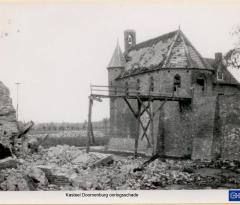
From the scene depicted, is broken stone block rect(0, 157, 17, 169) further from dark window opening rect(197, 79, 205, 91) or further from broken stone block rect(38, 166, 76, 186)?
dark window opening rect(197, 79, 205, 91)

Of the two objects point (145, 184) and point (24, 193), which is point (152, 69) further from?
point (24, 193)

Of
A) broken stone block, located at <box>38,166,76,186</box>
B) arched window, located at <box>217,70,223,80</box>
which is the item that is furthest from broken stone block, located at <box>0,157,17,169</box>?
arched window, located at <box>217,70,223,80</box>

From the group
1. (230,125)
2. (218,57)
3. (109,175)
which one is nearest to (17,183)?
(109,175)

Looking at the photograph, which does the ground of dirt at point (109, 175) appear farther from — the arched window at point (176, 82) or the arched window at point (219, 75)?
the arched window at point (219, 75)

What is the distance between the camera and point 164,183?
60.4 ft

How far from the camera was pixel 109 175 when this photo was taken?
19141mm

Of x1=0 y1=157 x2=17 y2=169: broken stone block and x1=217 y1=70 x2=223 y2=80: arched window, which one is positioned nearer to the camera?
x1=0 y1=157 x2=17 y2=169: broken stone block

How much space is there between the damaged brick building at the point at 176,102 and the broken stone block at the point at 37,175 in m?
8.38

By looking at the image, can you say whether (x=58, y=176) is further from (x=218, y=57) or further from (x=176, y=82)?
(x=218, y=57)

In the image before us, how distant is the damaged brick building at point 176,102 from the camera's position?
25.8 meters

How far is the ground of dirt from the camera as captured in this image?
55.7ft

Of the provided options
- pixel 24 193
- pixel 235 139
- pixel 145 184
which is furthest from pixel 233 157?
pixel 24 193

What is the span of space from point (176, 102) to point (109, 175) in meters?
12.4

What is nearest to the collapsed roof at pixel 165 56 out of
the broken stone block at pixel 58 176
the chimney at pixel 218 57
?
the chimney at pixel 218 57
